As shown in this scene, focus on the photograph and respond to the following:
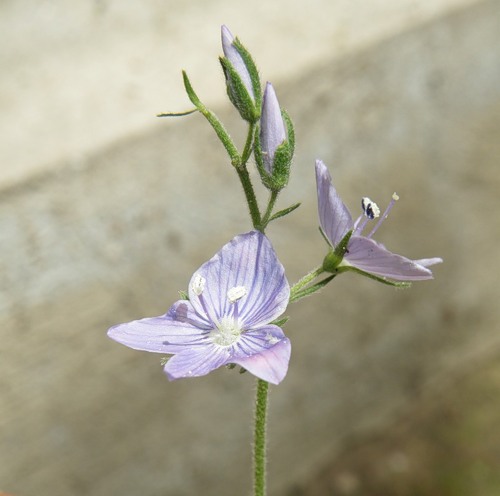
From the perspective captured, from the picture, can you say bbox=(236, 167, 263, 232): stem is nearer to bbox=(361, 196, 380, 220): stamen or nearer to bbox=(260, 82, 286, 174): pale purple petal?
bbox=(260, 82, 286, 174): pale purple petal

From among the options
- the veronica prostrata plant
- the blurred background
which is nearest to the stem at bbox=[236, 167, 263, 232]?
the veronica prostrata plant

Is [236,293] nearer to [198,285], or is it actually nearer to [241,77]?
[198,285]

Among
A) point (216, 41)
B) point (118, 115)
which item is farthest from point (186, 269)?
point (216, 41)

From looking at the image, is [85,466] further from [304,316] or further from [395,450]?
[395,450]

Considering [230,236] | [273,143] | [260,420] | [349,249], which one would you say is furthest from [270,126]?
[230,236]

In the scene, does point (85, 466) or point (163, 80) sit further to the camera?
point (85, 466)

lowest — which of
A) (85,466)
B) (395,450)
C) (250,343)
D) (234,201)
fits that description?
(395,450)

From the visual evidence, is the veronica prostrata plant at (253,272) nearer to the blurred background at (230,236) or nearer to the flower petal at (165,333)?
the flower petal at (165,333)
